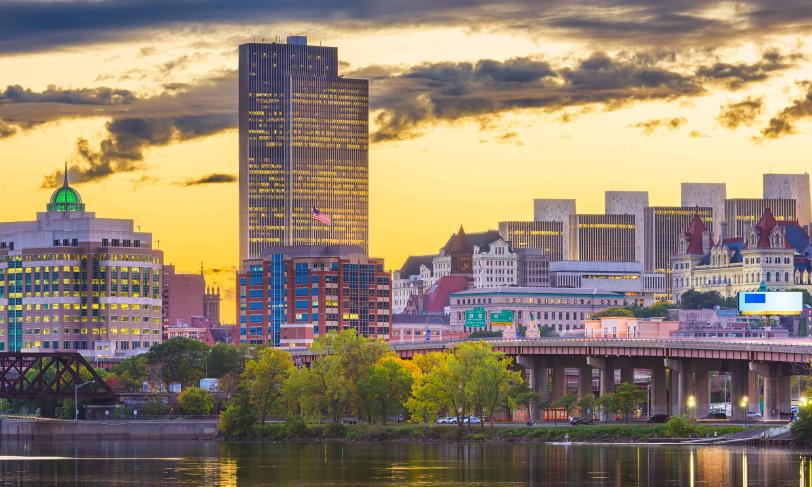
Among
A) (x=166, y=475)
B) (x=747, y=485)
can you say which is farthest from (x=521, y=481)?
(x=166, y=475)

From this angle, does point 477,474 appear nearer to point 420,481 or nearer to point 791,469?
point 420,481

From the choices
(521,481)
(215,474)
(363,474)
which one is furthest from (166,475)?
(521,481)

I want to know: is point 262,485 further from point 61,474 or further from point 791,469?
point 791,469

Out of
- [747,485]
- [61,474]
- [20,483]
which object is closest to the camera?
[747,485]

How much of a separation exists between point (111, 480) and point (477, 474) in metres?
31.9

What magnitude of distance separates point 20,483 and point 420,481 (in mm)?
34147

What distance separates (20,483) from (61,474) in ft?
47.4

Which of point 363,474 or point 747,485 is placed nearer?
point 747,485

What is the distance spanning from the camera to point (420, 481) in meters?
178

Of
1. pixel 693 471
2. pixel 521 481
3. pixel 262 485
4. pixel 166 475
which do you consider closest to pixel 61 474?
pixel 166 475

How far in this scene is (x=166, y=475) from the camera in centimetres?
19212

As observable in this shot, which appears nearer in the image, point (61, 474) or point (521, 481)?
point (521, 481)

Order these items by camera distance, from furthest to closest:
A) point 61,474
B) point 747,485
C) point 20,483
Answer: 1. point 61,474
2. point 20,483
3. point 747,485

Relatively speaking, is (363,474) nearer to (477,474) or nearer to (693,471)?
(477,474)
